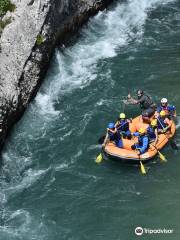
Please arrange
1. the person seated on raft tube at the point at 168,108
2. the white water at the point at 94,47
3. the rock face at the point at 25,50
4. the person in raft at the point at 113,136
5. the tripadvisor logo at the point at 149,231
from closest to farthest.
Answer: the tripadvisor logo at the point at 149,231
the person in raft at the point at 113,136
the rock face at the point at 25,50
the person seated on raft tube at the point at 168,108
the white water at the point at 94,47

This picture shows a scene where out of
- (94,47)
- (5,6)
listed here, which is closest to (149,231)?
(5,6)

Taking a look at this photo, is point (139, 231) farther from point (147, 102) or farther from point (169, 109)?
point (147, 102)

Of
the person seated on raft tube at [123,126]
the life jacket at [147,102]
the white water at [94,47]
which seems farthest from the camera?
the white water at [94,47]

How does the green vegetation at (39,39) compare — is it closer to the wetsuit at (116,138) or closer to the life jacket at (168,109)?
the wetsuit at (116,138)

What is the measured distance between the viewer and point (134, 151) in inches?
950

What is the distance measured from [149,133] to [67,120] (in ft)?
12.7

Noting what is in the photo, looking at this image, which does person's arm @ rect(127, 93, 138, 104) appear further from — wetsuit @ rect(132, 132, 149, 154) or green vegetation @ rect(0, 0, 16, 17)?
green vegetation @ rect(0, 0, 16, 17)

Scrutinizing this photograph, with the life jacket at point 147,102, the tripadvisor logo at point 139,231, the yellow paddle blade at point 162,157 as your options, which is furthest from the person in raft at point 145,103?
the tripadvisor logo at point 139,231

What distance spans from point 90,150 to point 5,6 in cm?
749

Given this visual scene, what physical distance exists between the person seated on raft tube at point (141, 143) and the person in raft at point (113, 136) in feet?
2.02

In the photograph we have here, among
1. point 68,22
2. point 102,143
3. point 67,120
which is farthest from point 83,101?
point 68,22

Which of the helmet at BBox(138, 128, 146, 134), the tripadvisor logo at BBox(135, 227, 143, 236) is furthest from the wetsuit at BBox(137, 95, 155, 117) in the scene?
the tripadvisor logo at BBox(135, 227, 143, 236)

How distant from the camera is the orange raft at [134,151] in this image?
23891 mm

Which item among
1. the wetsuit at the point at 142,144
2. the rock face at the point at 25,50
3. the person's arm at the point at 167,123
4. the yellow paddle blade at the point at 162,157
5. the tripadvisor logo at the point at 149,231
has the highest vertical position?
the rock face at the point at 25,50
